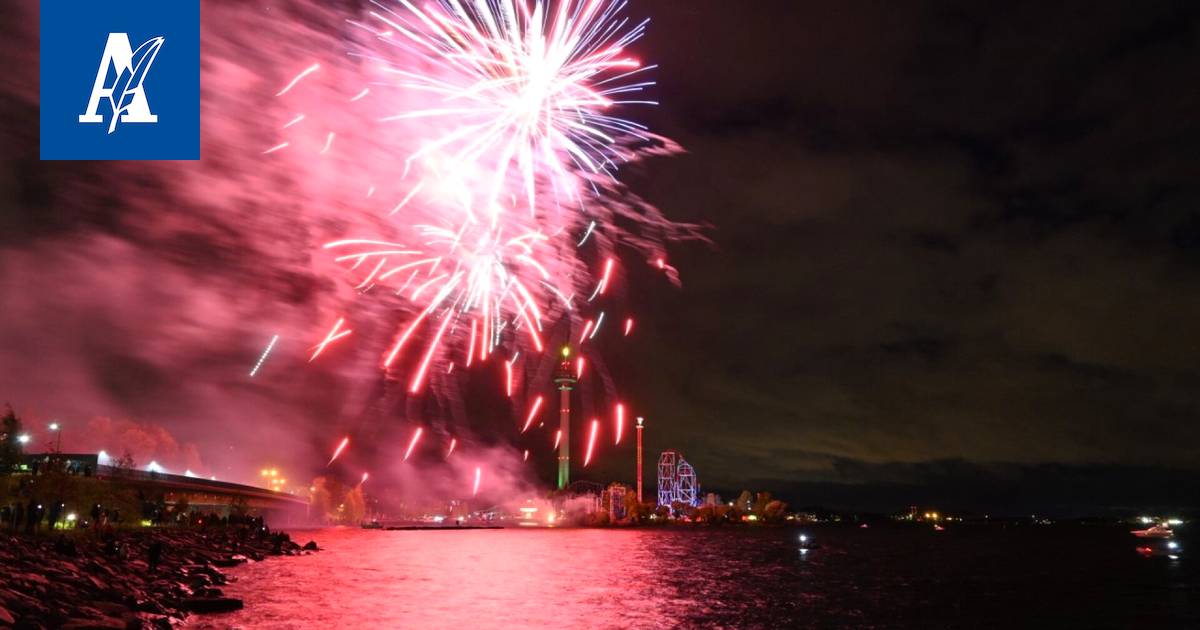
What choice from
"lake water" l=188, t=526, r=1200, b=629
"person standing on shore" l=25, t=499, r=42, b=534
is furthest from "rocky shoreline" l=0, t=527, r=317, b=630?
"lake water" l=188, t=526, r=1200, b=629

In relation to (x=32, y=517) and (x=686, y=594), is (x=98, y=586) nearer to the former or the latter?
(x=32, y=517)

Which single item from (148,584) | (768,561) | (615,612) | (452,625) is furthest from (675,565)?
(148,584)

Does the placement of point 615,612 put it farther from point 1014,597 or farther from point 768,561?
point 768,561

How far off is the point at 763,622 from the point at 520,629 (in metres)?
11.8

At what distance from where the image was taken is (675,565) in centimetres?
7700

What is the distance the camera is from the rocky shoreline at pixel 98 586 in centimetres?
2406

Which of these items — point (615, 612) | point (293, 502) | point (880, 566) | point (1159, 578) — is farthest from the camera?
point (293, 502)

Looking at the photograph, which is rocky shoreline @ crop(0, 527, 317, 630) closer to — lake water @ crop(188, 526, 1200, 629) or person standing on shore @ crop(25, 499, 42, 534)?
person standing on shore @ crop(25, 499, 42, 534)

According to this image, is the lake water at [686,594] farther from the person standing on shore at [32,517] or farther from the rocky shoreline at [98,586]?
the person standing on shore at [32,517]

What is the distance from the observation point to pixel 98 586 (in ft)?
101

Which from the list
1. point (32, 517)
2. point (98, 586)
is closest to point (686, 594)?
point (98, 586)

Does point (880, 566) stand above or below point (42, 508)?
below

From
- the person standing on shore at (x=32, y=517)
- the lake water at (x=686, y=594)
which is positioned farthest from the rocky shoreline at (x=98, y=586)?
the lake water at (x=686, y=594)

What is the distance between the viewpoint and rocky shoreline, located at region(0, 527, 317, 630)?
24.1 meters
